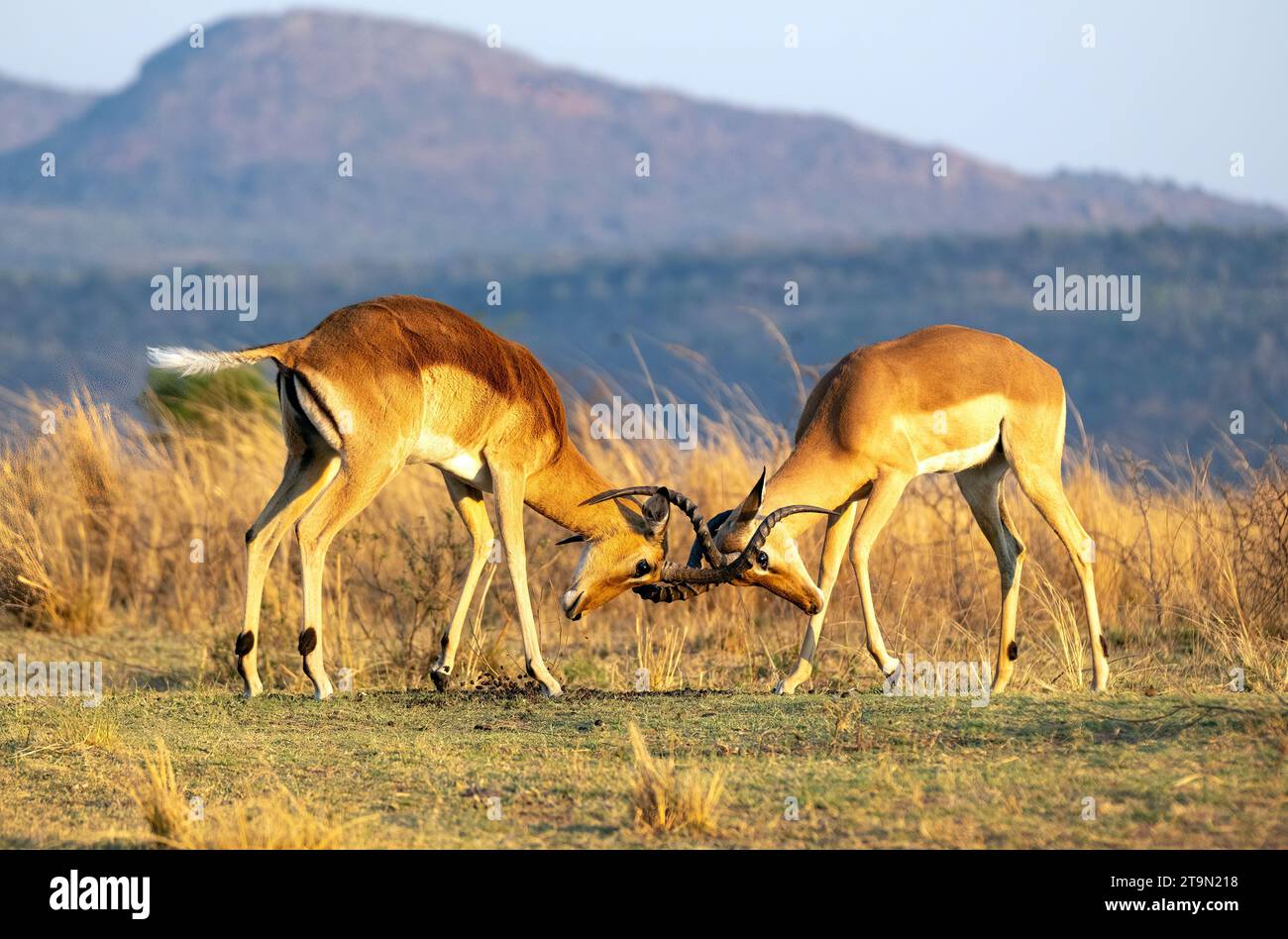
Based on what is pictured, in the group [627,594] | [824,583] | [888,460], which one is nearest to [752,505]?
[824,583]

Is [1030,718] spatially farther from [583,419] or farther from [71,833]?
[583,419]

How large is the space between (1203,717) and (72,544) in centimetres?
1014

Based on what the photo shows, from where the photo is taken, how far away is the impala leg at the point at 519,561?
34.0ft

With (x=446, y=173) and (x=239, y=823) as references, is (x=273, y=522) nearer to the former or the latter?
(x=239, y=823)

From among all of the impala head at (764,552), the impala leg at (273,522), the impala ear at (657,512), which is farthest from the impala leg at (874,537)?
the impala leg at (273,522)

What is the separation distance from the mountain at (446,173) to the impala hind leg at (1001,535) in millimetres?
86394

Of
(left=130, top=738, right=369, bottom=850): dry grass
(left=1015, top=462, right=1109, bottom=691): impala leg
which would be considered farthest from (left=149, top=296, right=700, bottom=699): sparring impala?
(left=130, top=738, right=369, bottom=850): dry grass

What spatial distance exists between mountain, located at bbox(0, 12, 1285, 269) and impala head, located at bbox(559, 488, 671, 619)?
282ft

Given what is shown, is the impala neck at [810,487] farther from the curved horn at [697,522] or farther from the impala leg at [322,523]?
the impala leg at [322,523]

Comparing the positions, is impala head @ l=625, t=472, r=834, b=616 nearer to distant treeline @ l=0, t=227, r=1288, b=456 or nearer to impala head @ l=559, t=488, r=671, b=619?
impala head @ l=559, t=488, r=671, b=619

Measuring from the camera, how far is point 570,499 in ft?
35.9

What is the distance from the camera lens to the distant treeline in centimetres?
4753

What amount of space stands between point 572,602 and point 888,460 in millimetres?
2149

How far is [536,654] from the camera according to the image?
1038cm
